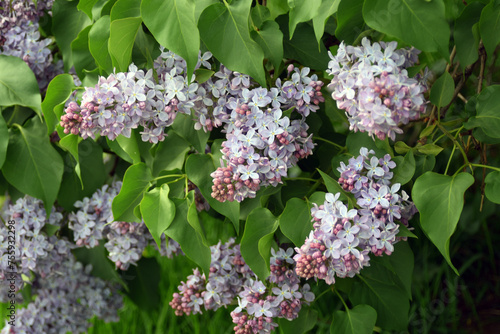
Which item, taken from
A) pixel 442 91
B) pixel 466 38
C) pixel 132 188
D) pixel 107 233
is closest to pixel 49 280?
pixel 107 233

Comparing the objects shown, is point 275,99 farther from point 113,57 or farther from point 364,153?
point 113,57

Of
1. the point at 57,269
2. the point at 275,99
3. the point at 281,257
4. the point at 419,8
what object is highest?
the point at 419,8

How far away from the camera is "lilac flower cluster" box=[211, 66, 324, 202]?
1.35 m

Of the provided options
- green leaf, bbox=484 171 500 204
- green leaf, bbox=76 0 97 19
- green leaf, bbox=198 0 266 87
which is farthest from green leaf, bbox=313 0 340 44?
green leaf, bbox=76 0 97 19

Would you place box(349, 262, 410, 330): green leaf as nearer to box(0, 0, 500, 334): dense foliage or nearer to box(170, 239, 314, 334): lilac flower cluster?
box(0, 0, 500, 334): dense foliage

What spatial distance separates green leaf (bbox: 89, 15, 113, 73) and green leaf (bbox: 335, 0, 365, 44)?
59cm

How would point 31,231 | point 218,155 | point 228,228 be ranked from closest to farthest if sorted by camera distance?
1. point 218,155
2. point 31,231
3. point 228,228

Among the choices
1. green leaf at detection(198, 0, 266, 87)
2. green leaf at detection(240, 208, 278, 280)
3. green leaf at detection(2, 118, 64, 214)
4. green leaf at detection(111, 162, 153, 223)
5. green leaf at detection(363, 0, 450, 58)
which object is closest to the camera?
green leaf at detection(363, 0, 450, 58)

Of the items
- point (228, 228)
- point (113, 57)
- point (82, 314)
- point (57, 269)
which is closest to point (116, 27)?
point (113, 57)

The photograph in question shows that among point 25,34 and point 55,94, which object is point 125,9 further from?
point 25,34

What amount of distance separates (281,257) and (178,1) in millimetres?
716

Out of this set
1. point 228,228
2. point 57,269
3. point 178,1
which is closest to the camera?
point 178,1

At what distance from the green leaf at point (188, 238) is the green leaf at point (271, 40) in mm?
434

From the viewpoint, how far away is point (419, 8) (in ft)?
4.06
